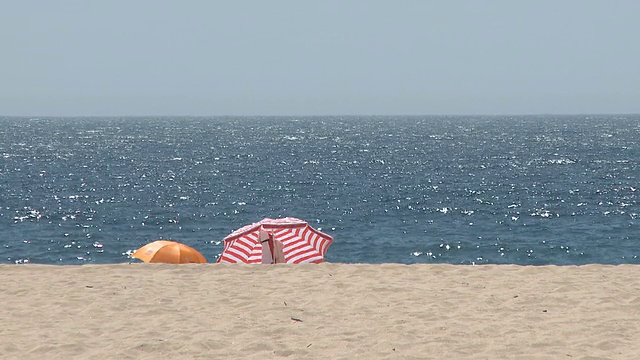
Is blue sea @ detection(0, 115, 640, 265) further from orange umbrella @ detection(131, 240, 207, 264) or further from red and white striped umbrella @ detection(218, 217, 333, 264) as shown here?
orange umbrella @ detection(131, 240, 207, 264)

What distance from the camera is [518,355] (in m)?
10.0

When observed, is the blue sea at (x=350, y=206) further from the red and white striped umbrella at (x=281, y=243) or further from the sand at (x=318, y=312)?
the sand at (x=318, y=312)

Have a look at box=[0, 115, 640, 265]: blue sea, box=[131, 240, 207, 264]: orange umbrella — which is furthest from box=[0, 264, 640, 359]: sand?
box=[0, 115, 640, 265]: blue sea

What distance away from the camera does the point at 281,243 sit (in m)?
16.7

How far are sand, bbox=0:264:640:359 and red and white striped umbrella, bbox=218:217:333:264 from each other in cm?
128

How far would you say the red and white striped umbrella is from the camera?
16.7 m

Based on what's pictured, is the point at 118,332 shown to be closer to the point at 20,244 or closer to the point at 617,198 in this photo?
the point at 20,244

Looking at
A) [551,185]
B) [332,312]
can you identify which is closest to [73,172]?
[551,185]

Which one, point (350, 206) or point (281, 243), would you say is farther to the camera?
point (350, 206)

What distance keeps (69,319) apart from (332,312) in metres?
4.07

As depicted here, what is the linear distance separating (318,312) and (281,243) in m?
4.69

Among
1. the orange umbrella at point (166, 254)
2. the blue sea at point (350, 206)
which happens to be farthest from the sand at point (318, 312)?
the blue sea at point (350, 206)

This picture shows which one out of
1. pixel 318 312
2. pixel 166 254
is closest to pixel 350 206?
pixel 166 254

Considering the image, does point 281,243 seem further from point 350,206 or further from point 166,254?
point 350,206
